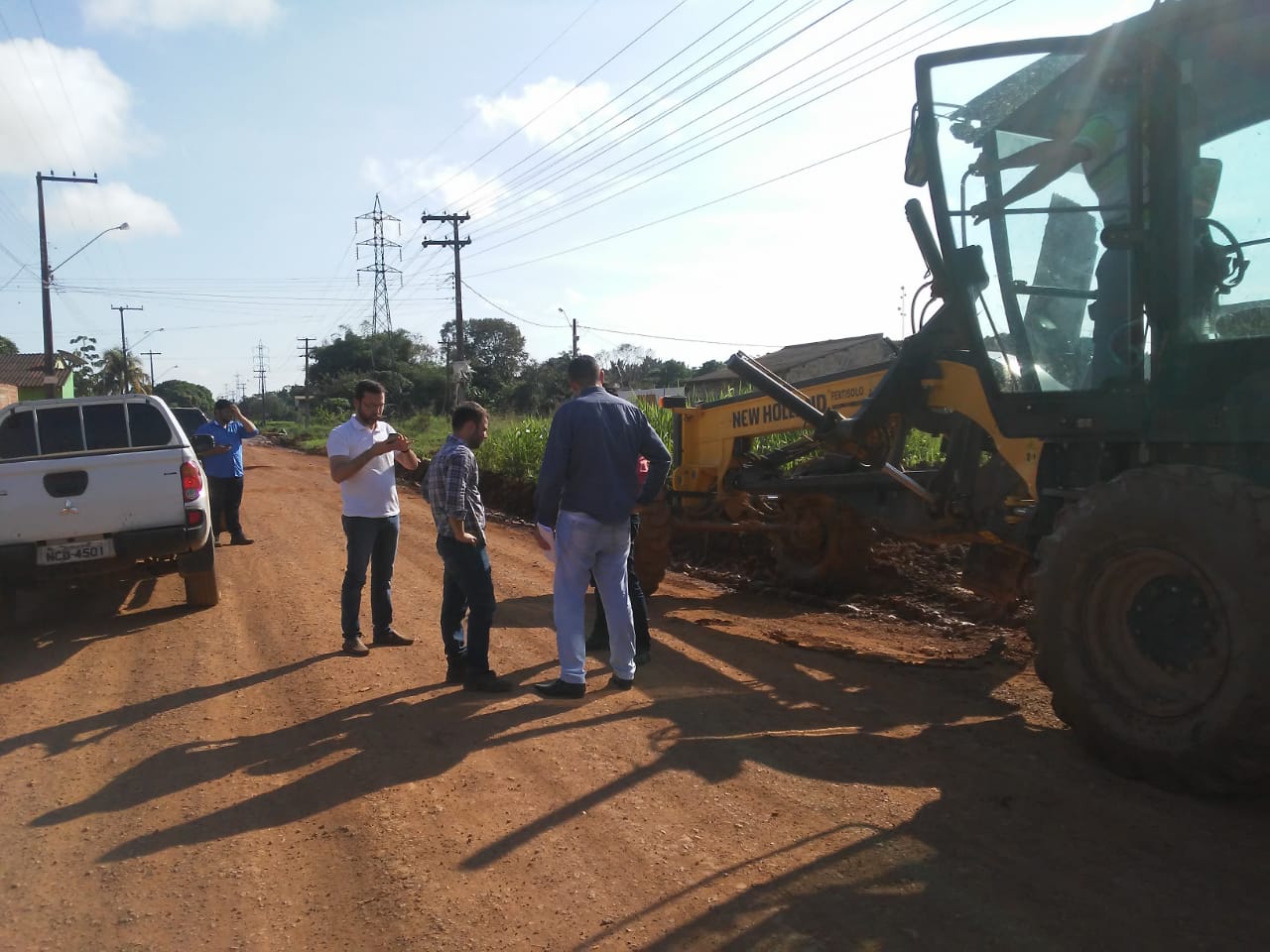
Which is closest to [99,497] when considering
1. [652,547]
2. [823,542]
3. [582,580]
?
[582,580]

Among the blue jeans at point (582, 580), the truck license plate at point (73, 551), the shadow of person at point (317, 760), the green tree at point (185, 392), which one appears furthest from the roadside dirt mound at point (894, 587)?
the green tree at point (185, 392)

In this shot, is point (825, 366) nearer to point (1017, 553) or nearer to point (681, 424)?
point (681, 424)

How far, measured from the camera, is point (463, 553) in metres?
5.67

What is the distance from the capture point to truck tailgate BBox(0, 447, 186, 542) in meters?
7.13

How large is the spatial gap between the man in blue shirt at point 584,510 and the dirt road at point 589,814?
1.16 feet

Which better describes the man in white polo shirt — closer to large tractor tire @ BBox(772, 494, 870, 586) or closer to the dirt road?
the dirt road

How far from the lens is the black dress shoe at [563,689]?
541cm

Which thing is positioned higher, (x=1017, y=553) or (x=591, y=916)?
(x=1017, y=553)

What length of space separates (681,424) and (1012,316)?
15.4ft

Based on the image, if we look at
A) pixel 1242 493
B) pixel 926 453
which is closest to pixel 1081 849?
pixel 1242 493

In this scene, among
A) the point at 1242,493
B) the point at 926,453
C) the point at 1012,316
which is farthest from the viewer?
the point at 926,453

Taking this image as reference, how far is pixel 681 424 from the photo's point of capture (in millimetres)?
9734

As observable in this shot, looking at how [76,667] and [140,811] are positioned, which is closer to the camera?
[140,811]

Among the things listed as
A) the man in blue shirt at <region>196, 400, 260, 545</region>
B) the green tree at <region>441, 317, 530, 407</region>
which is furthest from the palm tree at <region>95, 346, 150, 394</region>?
the man in blue shirt at <region>196, 400, 260, 545</region>
